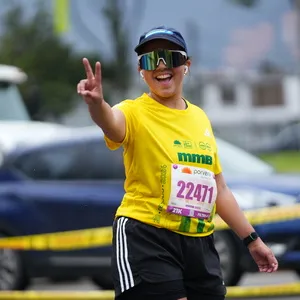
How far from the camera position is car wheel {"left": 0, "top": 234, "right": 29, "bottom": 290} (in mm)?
11266

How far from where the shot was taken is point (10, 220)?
1150cm

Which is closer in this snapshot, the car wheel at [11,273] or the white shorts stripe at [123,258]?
the white shorts stripe at [123,258]

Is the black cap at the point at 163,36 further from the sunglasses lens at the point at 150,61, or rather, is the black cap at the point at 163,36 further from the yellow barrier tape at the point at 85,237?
the yellow barrier tape at the point at 85,237

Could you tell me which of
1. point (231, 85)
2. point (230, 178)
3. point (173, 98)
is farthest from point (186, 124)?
point (231, 85)

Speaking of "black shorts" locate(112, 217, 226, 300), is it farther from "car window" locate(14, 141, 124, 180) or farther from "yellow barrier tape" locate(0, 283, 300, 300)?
"car window" locate(14, 141, 124, 180)

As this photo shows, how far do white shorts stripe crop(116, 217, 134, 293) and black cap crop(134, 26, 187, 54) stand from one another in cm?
80

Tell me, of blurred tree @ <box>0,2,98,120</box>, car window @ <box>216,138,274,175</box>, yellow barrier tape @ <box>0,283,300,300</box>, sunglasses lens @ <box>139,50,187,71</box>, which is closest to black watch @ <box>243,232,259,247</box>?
sunglasses lens @ <box>139,50,187,71</box>

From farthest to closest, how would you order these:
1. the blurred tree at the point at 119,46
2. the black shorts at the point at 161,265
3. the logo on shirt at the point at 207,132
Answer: the blurred tree at the point at 119,46 → the logo on shirt at the point at 207,132 → the black shorts at the point at 161,265

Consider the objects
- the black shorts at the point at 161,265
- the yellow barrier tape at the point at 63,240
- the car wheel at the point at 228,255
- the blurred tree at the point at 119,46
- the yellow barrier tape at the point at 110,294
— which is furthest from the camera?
the blurred tree at the point at 119,46

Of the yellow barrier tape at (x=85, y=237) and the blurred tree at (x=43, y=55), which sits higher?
the blurred tree at (x=43, y=55)

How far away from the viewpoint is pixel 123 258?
5387 millimetres

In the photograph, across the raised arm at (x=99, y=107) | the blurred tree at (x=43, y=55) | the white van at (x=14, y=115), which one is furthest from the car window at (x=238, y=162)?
the blurred tree at (x=43, y=55)

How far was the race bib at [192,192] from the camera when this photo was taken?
5387 mm

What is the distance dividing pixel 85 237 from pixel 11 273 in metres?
0.78
